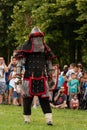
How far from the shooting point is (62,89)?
1902 cm

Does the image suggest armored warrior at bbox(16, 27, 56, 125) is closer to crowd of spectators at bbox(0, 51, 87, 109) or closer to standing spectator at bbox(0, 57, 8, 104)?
crowd of spectators at bbox(0, 51, 87, 109)

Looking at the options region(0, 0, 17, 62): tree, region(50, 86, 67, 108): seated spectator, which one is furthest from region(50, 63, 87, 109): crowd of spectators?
region(0, 0, 17, 62): tree

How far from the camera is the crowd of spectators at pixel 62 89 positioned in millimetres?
18781

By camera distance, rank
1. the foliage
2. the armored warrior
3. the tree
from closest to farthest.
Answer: the armored warrior, the foliage, the tree

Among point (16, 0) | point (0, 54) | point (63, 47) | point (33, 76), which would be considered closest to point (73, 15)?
point (63, 47)

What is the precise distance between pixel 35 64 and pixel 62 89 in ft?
23.5

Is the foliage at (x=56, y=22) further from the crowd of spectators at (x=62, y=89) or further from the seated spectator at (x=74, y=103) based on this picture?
the seated spectator at (x=74, y=103)

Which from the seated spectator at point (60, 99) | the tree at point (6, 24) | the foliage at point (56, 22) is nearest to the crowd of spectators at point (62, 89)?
the seated spectator at point (60, 99)

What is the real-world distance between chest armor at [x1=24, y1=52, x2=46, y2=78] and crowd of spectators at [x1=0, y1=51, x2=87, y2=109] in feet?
20.4

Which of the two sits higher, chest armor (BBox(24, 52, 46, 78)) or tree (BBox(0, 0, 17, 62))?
chest armor (BBox(24, 52, 46, 78))

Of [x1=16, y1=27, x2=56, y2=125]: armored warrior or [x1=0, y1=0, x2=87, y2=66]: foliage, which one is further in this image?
[x1=0, y1=0, x2=87, y2=66]: foliage

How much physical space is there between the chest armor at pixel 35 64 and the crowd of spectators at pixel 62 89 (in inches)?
245

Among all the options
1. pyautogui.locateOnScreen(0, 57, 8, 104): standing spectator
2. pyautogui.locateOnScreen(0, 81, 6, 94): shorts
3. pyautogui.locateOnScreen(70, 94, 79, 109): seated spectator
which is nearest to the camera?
pyautogui.locateOnScreen(70, 94, 79, 109): seated spectator

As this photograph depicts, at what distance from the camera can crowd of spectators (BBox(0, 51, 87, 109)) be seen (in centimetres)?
1878
